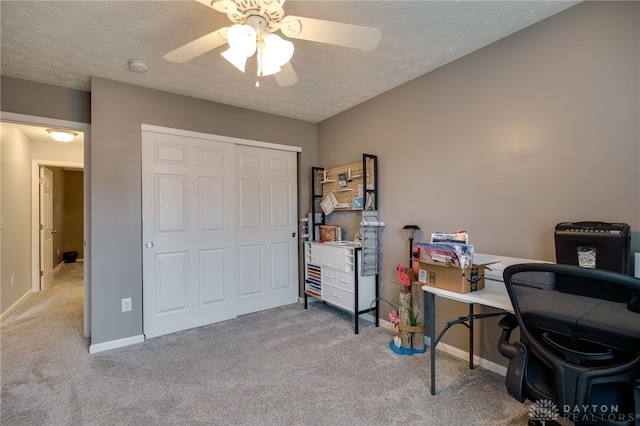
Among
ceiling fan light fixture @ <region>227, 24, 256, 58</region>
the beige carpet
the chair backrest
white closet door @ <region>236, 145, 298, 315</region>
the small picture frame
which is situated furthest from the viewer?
white closet door @ <region>236, 145, 298, 315</region>

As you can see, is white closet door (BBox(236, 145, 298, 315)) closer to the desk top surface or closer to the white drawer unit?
the white drawer unit

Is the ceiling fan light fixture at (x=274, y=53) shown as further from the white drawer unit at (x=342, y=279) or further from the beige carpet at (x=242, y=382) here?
the beige carpet at (x=242, y=382)

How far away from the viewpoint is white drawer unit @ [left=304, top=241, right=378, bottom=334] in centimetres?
295

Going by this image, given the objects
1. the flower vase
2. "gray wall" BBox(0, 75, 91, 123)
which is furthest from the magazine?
"gray wall" BBox(0, 75, 91, 123)

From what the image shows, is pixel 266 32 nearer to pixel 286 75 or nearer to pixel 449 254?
pixel 286 75

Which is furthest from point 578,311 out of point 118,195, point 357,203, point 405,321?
point 118,195

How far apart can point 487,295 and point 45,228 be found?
646 cm

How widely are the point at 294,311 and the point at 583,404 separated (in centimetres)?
283

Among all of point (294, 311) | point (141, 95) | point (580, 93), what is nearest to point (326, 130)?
point (141, 95)

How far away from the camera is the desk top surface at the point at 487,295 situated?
157cm

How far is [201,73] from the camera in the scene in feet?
8.47

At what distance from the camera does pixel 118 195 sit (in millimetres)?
2707

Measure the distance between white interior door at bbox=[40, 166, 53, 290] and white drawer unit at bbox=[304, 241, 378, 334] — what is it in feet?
14.4

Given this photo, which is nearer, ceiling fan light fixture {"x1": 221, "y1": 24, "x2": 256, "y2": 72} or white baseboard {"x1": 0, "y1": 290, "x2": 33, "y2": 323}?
ceiling fan light fixture {"x1": 221, "y1": 24, "x2": 256, "y2": 72}
